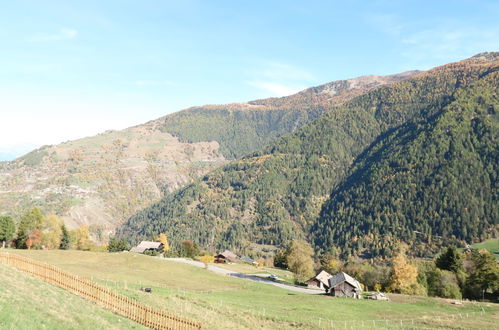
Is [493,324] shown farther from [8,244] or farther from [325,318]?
[8,244]

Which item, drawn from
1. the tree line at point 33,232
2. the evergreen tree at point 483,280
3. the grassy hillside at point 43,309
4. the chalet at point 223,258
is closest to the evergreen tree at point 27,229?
the tree line at point 33,232

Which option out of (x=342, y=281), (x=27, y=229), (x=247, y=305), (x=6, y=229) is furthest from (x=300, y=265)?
(x=6, y=229)

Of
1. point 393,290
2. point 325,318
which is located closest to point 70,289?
point 325,318

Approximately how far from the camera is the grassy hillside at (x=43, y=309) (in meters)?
22.6

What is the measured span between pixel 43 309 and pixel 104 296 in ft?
25.9

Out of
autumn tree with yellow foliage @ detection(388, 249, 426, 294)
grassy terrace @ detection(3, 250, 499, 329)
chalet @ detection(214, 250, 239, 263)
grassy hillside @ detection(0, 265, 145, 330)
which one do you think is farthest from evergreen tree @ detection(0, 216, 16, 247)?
autumn tree with yellow foliage @ detection(388, 249, 426, 294)

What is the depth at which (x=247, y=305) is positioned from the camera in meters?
58.4

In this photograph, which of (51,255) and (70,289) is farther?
(51,255)

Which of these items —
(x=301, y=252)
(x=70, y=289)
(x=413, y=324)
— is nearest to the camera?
(x=70, y=289)

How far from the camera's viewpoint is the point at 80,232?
174250 millimetres

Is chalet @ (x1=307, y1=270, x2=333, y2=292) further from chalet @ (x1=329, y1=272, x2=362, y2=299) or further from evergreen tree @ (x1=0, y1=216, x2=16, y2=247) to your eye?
evergreen tree @ (x1=0, y1=216, x2=16, y2=247)

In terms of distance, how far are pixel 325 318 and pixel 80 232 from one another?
152240 mm

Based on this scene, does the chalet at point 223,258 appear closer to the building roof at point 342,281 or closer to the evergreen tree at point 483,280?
the building roof at point 342,281

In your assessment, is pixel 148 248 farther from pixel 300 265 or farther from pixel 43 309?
pixel 43 309
